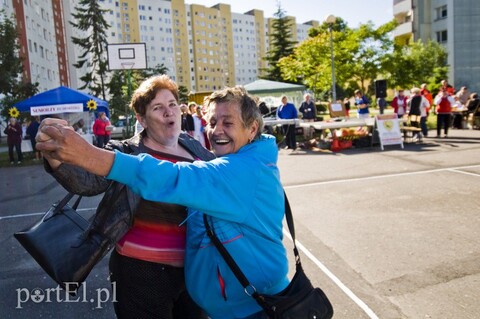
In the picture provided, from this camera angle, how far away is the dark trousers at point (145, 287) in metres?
2.07

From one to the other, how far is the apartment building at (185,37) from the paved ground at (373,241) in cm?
6297

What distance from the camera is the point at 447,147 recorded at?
1357 centimetres

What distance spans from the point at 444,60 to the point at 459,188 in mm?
42538

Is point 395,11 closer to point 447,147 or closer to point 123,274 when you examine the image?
point 447,147

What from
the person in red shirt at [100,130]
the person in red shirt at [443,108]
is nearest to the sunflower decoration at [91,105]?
the person in red shirt at [100,130]

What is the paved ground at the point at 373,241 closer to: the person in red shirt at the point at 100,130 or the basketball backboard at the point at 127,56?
the person in red shirt at the point at 100,130

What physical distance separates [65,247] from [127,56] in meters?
17.7

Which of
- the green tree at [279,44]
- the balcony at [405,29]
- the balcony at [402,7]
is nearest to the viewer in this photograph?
the balcony at [405,29]

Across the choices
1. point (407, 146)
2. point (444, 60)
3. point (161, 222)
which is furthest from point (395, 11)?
point (161, 222)

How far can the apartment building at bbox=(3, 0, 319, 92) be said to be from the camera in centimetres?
7506

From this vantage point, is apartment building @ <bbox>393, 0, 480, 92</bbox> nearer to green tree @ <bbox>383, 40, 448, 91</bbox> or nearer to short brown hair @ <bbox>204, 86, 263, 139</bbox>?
green tree @ <bbox>383, 40, 448, 91</bbox>

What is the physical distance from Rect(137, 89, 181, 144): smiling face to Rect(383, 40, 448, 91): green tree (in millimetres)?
38288

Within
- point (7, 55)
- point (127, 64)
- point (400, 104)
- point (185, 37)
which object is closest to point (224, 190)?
point (400, 104)

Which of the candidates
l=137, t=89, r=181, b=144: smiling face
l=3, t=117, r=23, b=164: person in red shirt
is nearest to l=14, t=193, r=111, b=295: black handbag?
l=137, t=89, r=181, b=144: smiling face
